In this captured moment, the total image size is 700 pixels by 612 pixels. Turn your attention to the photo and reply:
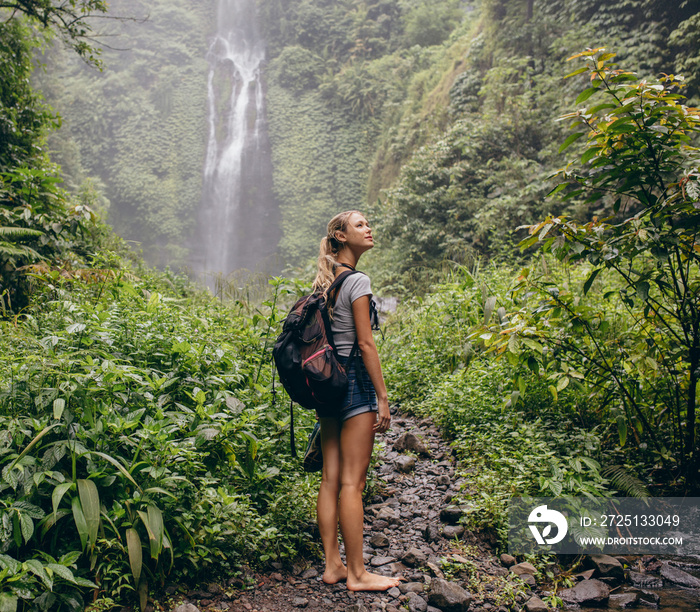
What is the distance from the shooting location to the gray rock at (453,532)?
9.47ft

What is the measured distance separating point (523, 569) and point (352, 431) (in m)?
1.19

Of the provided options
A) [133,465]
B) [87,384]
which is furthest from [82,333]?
[133,465]

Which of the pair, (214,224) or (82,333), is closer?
(82,333)

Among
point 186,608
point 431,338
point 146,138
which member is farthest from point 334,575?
point 146,138

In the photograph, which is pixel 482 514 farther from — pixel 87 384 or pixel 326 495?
pixel 87 384

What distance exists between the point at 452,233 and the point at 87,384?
9784 millimetres

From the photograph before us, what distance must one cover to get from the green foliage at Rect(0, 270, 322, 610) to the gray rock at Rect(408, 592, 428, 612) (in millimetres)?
667

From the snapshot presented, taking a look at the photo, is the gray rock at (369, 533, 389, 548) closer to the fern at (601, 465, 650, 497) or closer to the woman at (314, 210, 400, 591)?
the woman at (314, 210, 400, 591)

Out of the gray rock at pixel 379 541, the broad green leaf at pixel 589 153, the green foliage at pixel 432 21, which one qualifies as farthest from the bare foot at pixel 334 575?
the green foliage at pixel 432 21

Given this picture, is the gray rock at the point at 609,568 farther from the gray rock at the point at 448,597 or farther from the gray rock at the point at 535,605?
the gray rock at the point at 448,597

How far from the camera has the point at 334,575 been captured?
7.98ft

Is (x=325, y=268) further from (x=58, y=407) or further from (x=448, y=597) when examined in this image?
(x=448, y=597)

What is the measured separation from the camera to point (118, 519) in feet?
7.00

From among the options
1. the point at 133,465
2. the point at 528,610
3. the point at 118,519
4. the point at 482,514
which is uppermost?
the point at 133,465
